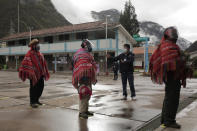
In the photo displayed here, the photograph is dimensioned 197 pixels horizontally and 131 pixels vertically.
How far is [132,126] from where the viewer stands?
409 centimetres

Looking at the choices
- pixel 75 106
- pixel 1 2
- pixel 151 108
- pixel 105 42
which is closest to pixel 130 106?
pixel 151 108

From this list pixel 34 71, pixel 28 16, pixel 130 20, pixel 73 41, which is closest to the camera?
pixel 34 71

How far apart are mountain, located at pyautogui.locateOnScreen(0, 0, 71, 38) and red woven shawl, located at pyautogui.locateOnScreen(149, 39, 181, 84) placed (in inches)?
2942

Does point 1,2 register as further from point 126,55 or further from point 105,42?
point 126,55

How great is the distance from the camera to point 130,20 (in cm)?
5488

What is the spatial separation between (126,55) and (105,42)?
1952 centimetres

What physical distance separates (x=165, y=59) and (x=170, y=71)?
250 millimetres

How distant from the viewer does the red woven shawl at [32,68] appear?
18.9ft

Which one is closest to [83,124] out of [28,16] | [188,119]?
[188,119]

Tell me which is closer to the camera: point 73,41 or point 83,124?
point 83,124

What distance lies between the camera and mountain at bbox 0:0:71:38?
3178 inches

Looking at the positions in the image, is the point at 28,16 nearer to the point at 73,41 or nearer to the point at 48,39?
the point at 48,39

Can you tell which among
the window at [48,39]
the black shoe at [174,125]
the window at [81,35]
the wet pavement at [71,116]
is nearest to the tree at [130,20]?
the window at [48,39]

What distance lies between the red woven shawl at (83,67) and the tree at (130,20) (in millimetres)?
50127
